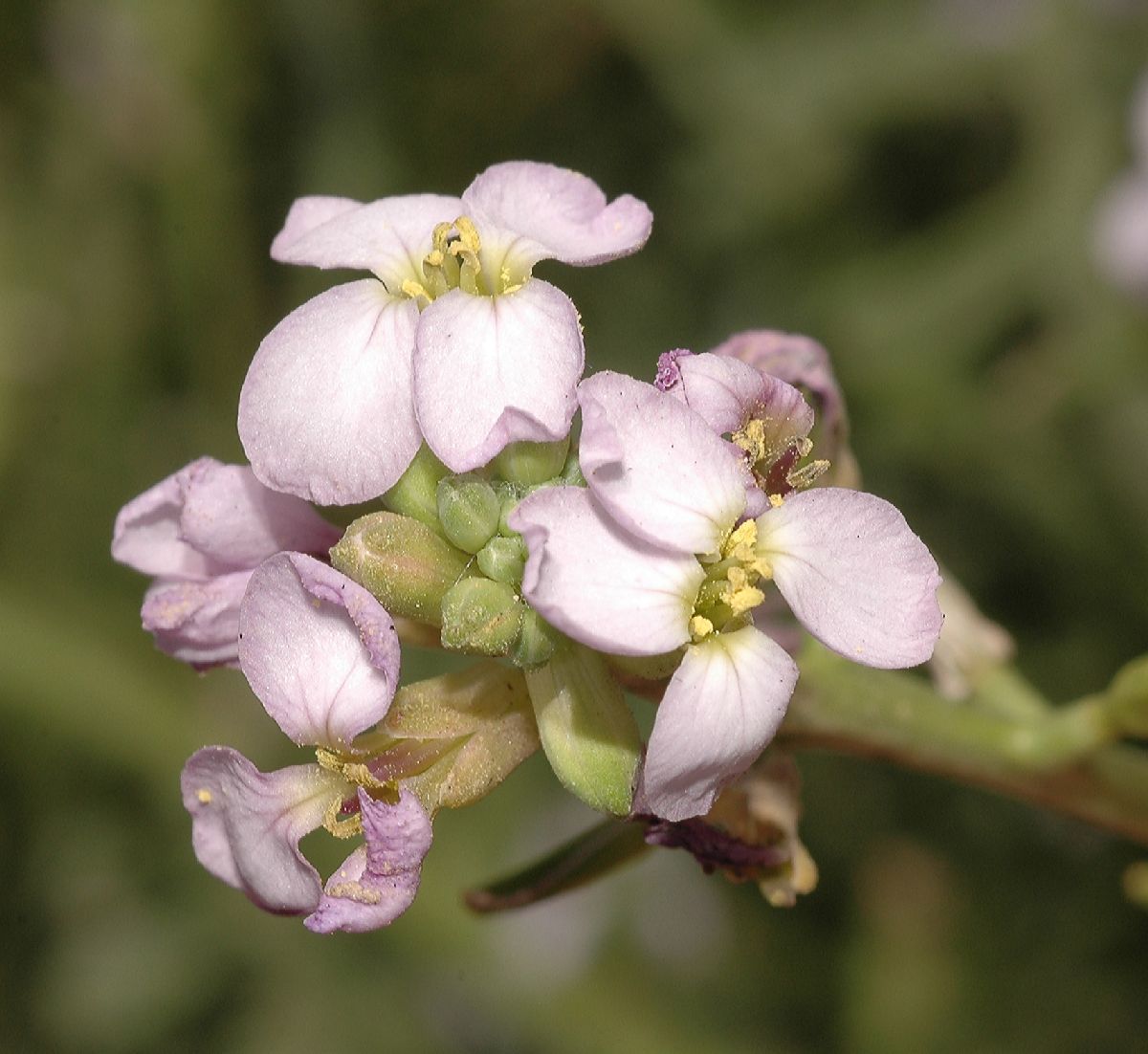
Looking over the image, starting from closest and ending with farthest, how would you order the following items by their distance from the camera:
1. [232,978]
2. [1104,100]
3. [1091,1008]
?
[1091,1008] < [232,978] < [1104,100]

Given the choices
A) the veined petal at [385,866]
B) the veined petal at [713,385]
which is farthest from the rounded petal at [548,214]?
the veined petal at [385,866]

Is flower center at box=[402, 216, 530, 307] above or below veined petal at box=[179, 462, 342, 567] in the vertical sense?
above

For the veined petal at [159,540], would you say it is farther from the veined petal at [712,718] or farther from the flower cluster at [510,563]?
the veined petal at [712,718]

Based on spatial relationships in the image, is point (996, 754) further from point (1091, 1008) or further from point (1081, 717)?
point (1091, 1008)

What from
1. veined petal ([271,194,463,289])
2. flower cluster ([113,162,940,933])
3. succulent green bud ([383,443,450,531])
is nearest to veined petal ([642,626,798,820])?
flower cluster ([113,162,940,933])

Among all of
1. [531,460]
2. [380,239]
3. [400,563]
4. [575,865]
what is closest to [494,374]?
[531,460]

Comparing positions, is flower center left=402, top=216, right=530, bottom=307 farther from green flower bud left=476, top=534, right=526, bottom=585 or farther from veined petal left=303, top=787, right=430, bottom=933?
veined petal left=303, top=787, right=430, bottom=933

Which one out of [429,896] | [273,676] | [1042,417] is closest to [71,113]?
[429,896]
